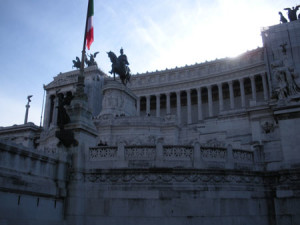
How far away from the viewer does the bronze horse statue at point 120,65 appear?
50.8 metres

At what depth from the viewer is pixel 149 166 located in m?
15.9

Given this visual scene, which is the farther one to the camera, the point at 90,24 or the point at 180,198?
the point at 90,24

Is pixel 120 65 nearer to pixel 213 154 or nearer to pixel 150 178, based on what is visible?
pixel 213 154

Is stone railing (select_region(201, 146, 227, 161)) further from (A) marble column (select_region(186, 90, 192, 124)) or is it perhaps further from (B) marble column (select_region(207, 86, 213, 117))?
(A) marble column (select_region(186, 90, 192, 124))

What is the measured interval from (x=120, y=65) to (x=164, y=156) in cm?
3639

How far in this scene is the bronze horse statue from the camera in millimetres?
50781

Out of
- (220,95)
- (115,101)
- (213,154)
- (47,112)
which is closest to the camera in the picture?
(213,154)

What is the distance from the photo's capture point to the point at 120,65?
51.0 meters

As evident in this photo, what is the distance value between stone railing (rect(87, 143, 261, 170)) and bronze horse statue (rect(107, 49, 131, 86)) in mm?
34917

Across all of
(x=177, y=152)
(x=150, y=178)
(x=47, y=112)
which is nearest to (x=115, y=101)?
(x=177, y=152)

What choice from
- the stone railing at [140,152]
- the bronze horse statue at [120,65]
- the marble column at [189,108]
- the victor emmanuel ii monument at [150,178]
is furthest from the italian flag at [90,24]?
the marble column at [189,108]

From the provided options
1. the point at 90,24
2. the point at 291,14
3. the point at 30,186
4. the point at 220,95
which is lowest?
the point at 30,186

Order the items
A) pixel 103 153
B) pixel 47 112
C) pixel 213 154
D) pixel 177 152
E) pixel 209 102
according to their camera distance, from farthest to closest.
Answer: pixel 47 112, pixel 209 102, pixel 213 154, pixel 103 153, pixel 177 152

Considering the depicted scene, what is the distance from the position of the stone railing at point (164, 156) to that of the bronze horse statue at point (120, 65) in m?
34.9
